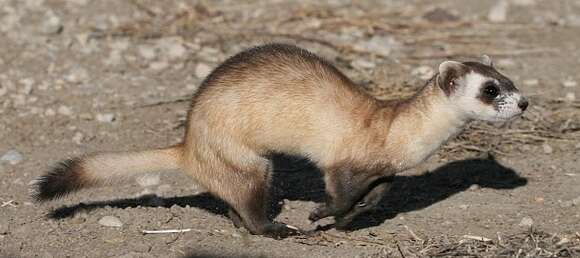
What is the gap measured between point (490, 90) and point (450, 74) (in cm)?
21

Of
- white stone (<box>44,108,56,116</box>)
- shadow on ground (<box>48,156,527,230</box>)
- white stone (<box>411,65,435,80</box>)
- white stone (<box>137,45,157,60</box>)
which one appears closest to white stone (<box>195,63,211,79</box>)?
white stone (<box>137,45,157,60</box>)

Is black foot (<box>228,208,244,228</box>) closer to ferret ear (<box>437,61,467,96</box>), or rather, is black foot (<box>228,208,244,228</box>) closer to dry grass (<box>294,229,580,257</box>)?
dry grass (<box>294,229,580,257</box>)

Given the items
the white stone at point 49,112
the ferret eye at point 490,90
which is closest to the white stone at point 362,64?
the white stone at point 49,112

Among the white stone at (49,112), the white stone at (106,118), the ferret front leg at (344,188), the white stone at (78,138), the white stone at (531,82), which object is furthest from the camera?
the white stone at (531,82)

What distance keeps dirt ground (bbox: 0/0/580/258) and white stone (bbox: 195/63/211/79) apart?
0.6 inches

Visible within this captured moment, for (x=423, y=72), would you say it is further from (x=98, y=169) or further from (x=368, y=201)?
(x=98, y=169)

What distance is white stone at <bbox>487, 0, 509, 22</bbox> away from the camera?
9734mm

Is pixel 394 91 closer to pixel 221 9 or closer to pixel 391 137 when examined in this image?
pixel 391 137

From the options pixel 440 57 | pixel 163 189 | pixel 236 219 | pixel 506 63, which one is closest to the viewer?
pixel 236 219

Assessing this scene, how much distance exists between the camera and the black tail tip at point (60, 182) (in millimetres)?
5133

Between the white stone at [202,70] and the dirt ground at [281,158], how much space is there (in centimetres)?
2

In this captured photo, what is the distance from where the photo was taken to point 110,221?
5.43 metres

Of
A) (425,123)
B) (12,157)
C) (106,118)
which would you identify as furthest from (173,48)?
(425,123)

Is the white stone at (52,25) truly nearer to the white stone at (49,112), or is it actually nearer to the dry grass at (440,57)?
the dry grass at (440,57)
